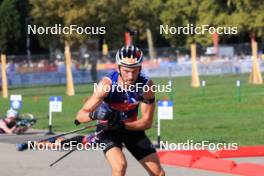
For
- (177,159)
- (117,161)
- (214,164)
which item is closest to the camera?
(117,161)

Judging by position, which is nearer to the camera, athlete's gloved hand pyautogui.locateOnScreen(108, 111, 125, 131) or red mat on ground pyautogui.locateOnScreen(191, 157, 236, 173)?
athlete's gloved hand pyautogui.locateOnScreen(108, 111, 125, 131)

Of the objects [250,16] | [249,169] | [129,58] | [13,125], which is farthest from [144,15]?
[129,58]

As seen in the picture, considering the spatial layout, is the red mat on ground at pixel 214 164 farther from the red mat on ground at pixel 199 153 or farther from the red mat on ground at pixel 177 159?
the red mat on ground at pixel 199 153

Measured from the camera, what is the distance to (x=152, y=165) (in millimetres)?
9234

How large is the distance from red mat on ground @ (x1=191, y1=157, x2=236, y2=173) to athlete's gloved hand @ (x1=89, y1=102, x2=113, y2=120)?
15.8 ft

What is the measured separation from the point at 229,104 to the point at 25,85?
1315 inches

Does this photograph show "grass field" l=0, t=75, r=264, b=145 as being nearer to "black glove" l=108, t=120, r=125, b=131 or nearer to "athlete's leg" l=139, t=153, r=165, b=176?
"athlete's leg" l=139, t=153, r=165, b=176

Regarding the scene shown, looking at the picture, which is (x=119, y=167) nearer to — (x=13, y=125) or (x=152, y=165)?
(x=152, y=165)

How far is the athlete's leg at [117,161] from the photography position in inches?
355

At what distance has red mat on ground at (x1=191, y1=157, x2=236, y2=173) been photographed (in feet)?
44.8

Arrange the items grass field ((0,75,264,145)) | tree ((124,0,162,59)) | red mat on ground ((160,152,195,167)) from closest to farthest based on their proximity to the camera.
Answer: red mat on ground ((160,152,195,167)), grass field ((0,75,264,145)), tree ((124,0,162,59))

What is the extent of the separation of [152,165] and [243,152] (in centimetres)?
685

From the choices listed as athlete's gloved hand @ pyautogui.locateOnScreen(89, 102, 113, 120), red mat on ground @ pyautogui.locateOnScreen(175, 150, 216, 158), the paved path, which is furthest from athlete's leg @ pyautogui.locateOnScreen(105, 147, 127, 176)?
red mat on ground @ pyautogui.locateOnScreen(175, 150, 216, 158)

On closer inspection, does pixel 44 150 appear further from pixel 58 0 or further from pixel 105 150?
pixel 58 0
